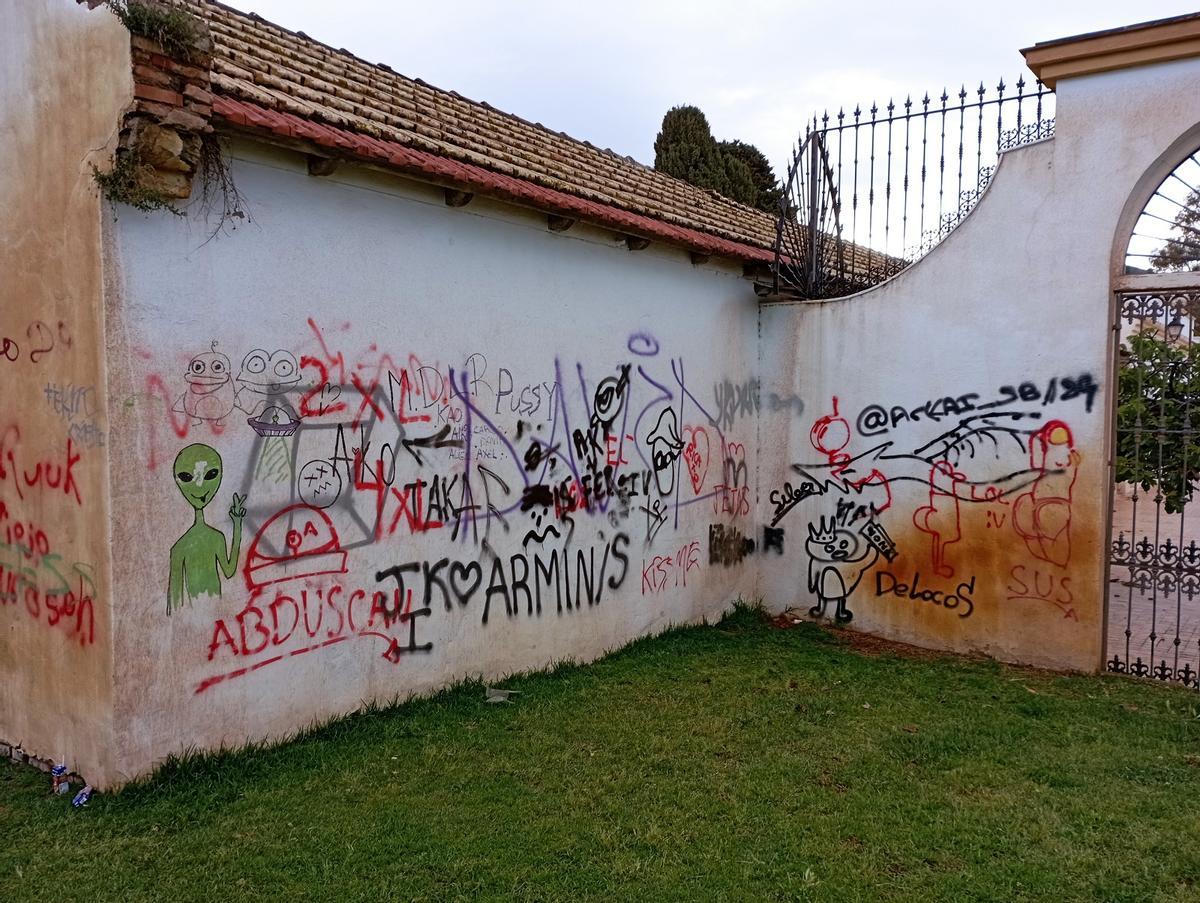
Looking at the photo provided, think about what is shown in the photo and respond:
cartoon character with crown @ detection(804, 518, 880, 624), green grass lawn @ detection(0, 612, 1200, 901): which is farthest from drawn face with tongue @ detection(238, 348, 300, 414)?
cartoon character with crown @ detection(804, 518, 880, 624)

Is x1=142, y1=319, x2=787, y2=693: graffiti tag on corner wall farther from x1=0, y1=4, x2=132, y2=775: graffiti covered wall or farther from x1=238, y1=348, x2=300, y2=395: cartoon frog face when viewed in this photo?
x1=0, y1=4, x2=132, y2=775: graffiti covered wall

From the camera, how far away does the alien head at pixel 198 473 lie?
4.48 m

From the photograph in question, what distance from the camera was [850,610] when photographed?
26.7 ft

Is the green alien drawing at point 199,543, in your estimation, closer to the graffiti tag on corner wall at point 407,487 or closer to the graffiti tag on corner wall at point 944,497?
the graffiti tag on corner wall at point 407,487

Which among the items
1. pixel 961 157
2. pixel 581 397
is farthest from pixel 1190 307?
pixel 581 397

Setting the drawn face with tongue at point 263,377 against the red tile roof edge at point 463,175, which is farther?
the drawn face with tongue at point 263,377

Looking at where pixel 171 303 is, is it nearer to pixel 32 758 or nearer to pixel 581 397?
pixel 32 758

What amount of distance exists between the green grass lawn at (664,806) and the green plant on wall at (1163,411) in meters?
1.66

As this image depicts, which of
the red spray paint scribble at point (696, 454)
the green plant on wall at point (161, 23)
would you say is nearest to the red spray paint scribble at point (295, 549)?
the green plant on wall at point (161, 23)

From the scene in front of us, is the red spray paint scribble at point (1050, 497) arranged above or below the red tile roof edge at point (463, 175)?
below

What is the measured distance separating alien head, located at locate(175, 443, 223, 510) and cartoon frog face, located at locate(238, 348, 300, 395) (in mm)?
436

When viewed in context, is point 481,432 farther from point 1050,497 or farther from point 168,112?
point 1050,497

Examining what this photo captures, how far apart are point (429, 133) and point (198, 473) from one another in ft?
10.3

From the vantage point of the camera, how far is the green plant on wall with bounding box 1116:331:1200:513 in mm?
6488
